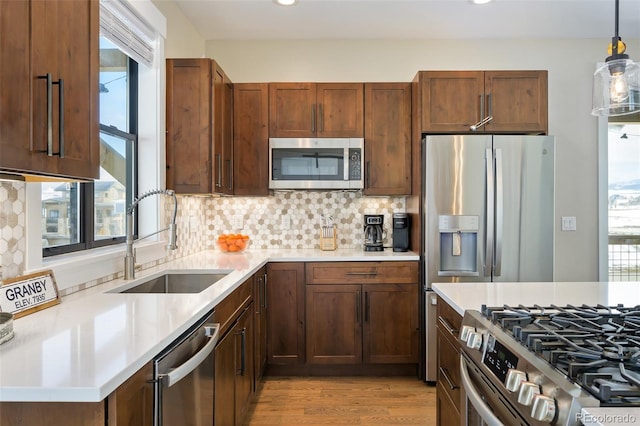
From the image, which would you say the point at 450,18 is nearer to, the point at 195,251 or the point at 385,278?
the point at 385,278

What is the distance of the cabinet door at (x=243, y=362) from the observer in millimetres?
2164

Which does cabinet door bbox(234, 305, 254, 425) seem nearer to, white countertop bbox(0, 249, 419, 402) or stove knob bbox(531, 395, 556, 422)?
white countertop bbox(0, 249, 419, 402)

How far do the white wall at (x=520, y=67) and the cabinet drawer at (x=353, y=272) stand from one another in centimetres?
154

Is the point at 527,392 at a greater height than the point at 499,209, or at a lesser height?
lesser

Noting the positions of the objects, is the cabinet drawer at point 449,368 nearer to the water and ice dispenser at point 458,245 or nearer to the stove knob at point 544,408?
the stove knob at point 544,408

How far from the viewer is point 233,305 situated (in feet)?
6.77

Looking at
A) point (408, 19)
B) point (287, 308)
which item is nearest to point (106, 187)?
point (287, 308)

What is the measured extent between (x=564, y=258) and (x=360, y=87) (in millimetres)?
2339

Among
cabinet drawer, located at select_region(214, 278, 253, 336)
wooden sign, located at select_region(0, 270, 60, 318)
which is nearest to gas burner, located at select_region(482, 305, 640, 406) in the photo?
cabinet drawer, located at select_region(214, 278, 253, 336)

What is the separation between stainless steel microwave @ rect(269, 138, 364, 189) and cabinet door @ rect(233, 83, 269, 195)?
15 centimetres

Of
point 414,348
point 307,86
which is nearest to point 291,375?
point 414,348

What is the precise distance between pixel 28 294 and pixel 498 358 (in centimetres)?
151

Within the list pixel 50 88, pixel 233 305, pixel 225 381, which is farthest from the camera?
pixel 233 305

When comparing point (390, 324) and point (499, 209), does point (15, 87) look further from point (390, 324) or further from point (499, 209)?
point (499, 209)
